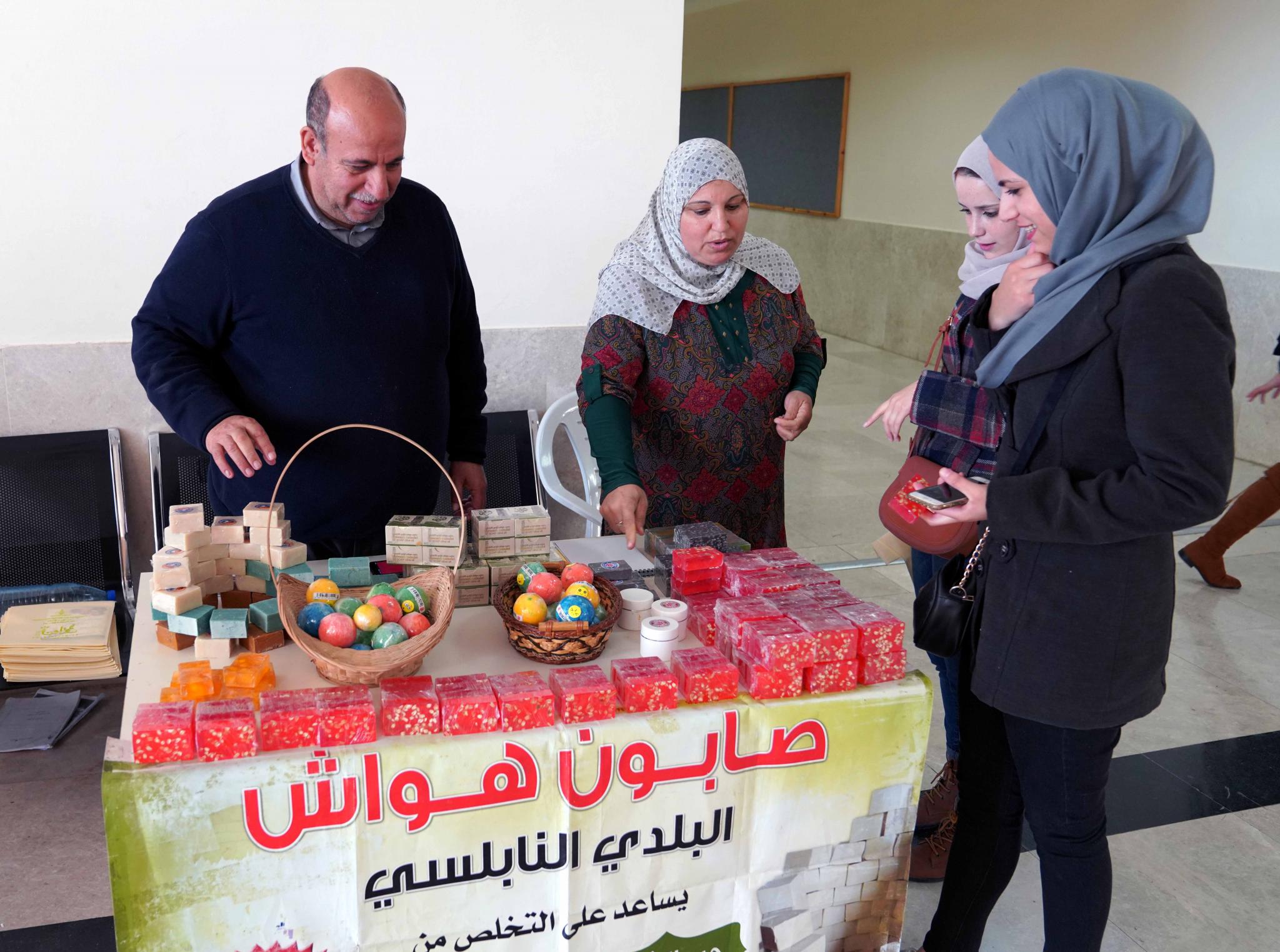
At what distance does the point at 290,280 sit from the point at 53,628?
1183 millimetres

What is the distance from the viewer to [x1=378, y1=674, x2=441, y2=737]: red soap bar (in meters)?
1.48

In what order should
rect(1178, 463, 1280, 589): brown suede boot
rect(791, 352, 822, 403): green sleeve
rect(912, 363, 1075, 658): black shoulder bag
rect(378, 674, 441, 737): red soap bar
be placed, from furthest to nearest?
rect(1178, 463, 1280, 589): brown suede boot, rect(791, 352, 822, 403): green sleeve, rect(912, 363, 1075, 658): black shoulder bag, rect(378, 674, 441, 737): red soap bar

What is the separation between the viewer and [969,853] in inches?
71.6

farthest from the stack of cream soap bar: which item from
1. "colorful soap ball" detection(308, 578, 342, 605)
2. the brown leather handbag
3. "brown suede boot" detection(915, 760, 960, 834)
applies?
"brown suede boot" detection(915, 760, 960, 834)

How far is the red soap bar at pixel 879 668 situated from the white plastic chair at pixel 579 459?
1.86 m

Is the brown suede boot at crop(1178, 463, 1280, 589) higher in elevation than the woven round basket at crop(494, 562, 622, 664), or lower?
lower

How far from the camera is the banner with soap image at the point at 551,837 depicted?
1407 mm

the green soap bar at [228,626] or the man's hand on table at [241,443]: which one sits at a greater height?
the man's hand on table at [241,443]

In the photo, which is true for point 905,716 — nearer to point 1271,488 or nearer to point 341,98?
point 341,98

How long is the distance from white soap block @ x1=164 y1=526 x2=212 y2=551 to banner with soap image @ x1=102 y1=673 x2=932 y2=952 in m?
0.42

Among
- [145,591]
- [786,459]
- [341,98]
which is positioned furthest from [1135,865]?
[786,459]

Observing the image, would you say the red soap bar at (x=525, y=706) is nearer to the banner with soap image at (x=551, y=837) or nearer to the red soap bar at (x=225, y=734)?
the banner with soap image at (x=551, y=837)

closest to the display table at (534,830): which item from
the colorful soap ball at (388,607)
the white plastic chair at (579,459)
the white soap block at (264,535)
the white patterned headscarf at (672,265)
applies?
the colorful soap ball at (388,607)

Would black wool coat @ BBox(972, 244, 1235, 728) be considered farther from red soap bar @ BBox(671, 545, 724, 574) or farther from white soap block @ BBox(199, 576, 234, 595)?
white soap block @ BBox(199, 576, 234, 595)
